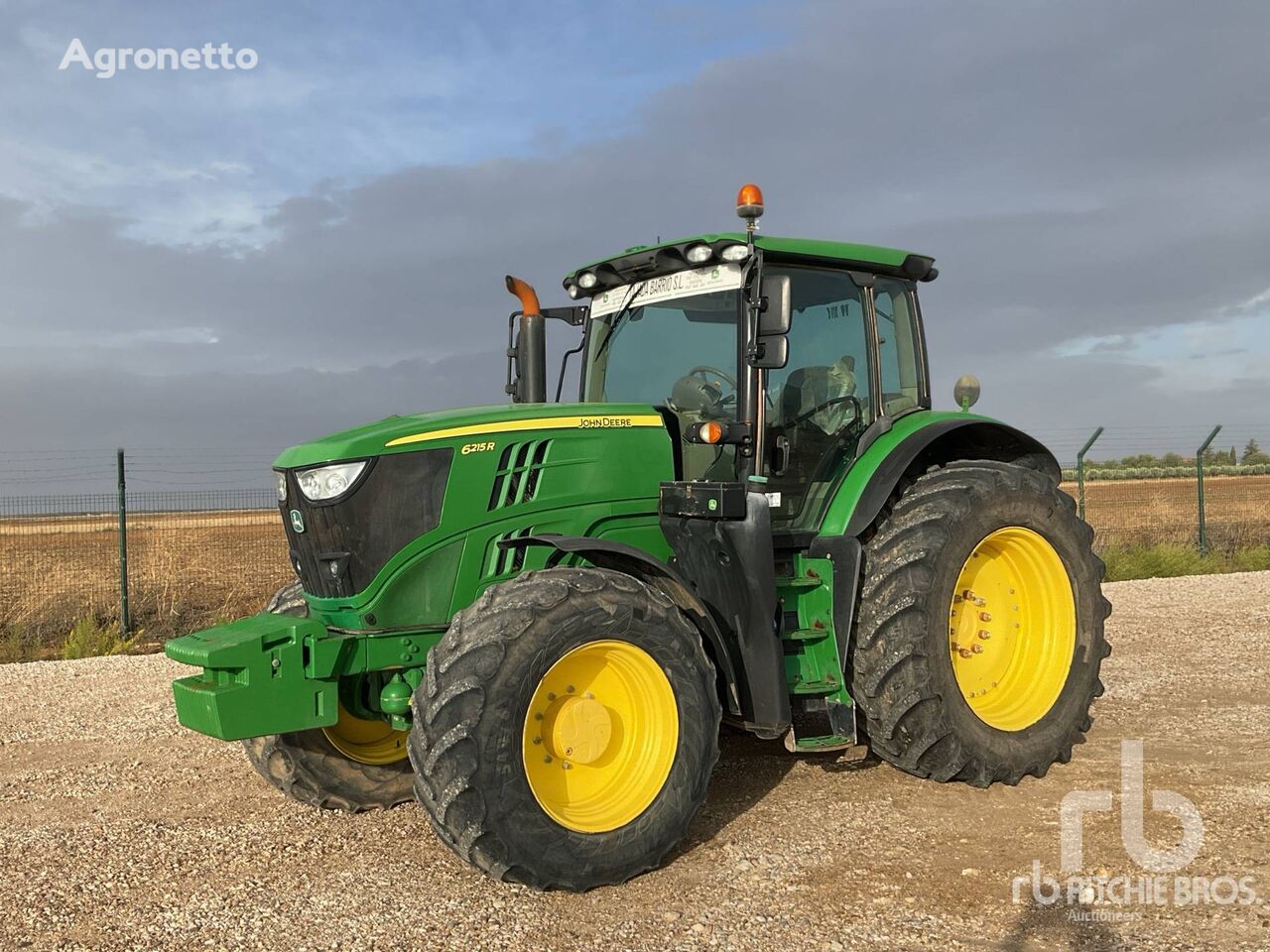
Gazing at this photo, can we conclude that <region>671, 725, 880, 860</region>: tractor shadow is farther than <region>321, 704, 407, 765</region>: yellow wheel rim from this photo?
No

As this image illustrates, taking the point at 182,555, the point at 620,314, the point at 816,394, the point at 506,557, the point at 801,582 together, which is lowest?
the point at 182,555

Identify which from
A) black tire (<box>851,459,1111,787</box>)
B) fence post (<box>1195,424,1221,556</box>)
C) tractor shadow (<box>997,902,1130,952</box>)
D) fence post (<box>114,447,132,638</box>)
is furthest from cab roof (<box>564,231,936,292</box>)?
fence post (<box>1195,424,1221,556</box>)

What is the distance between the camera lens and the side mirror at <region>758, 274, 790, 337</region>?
4.55 meters

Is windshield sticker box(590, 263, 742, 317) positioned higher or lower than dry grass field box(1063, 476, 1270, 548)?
higher

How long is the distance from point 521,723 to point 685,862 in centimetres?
97

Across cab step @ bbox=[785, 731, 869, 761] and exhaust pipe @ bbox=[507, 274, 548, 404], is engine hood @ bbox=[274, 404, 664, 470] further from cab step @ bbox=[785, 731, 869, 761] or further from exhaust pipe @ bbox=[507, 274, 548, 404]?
cab step @ bbox=[785, 731, 869, 761]

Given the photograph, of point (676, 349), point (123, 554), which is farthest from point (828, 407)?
point (123, 554)

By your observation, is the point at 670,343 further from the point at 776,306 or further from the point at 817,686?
the point at 817,686

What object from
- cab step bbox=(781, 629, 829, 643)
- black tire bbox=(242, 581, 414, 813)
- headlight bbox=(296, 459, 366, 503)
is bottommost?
black tire bbox=(242, 581, 414, 813)

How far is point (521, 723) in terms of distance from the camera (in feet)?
12.8

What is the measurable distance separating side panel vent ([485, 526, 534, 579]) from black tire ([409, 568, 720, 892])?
38cm

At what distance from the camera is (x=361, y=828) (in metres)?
4.86

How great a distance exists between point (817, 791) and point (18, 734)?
4966 millimetres

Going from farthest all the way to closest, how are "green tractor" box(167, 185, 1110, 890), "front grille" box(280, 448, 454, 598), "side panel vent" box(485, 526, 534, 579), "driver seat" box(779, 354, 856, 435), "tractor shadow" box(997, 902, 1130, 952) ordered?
"driver seat" box(779, 354, 856, 435), "side panel vent" box(485, 526, 534, 579), "front grille" box(280, 448, 454, 598), "green tractor" box(167, 185, 1110, 890), "tractor shadow" box(997, 902, 1130, 952)
